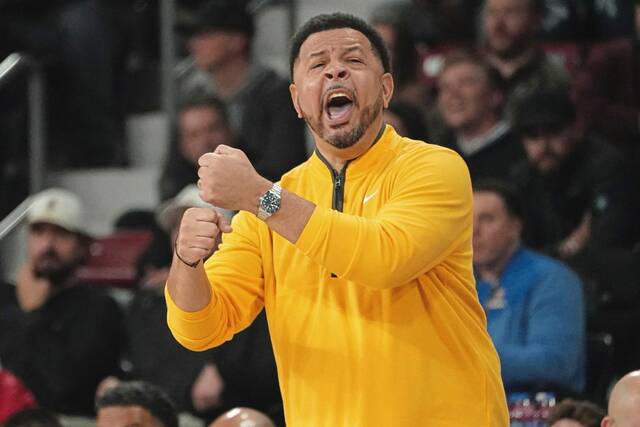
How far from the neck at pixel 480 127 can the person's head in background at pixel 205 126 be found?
1.18m

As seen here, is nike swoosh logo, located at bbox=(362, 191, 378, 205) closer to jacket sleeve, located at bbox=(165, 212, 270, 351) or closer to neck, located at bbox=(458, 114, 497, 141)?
jacket sleeve, located at bbox=(165, 212, 270, 351)

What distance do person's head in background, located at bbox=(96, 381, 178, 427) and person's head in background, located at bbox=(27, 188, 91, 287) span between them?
1.77m

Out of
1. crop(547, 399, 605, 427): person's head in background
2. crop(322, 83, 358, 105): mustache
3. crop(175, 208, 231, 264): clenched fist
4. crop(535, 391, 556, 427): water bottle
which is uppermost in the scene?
crop(322, 83, 358, 105): mustache

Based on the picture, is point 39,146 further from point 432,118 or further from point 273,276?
→ point 273,276

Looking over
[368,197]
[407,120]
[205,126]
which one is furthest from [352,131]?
[205,126]

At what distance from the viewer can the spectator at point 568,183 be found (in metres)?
6.34

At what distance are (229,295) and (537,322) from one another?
7.44 feet

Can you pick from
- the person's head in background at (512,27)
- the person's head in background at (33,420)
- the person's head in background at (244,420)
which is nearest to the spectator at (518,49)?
the person's head in background at (512,27)

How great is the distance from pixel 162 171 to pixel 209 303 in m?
4.21

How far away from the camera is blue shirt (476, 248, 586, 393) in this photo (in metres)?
5.22

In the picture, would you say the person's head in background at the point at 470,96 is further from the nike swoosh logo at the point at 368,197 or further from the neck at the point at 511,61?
the nike swoosh logo at the point at 368,197

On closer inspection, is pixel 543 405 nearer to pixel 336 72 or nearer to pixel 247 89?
pixel 336 72

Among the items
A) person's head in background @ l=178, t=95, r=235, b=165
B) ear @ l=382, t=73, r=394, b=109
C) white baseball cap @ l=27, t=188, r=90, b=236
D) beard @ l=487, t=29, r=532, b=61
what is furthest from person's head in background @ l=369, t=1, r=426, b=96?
ear @ l=382, t=73, r=394, b=109

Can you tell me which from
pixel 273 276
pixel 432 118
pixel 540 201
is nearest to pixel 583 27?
pixel 432 118
